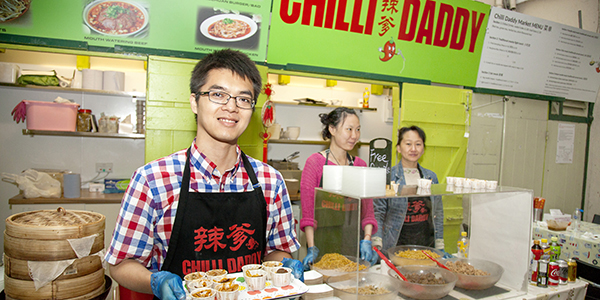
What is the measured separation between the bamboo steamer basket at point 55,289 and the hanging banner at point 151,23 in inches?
82.3

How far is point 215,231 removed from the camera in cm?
143

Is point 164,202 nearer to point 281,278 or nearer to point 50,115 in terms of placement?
point 281,278

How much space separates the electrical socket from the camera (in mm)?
4398

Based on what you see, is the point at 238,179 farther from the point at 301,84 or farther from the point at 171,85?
the point at 301,84

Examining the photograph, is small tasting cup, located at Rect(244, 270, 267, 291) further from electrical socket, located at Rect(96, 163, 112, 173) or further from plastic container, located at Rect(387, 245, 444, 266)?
electrical socket, located at Rect(96, 163, 112, 173)

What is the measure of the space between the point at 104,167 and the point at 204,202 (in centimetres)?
364

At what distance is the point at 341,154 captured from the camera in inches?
114

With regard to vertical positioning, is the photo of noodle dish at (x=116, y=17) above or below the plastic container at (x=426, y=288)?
above

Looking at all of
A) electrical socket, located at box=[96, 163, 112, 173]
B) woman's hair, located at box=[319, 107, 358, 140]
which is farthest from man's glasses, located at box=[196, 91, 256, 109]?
electrical socket, located at box=[96, 163, 112, 173]

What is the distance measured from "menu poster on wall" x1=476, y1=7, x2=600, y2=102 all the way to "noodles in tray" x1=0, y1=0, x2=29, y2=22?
16.2 ft

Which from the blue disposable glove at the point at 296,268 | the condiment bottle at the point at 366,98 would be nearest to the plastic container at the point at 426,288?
the blue disposable glove at the point at 296,268

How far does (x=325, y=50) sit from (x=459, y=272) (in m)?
2.65

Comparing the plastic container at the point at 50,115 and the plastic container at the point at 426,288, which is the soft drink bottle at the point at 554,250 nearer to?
the plastic container at the point at 426,288

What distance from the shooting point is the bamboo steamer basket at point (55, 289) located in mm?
1851
